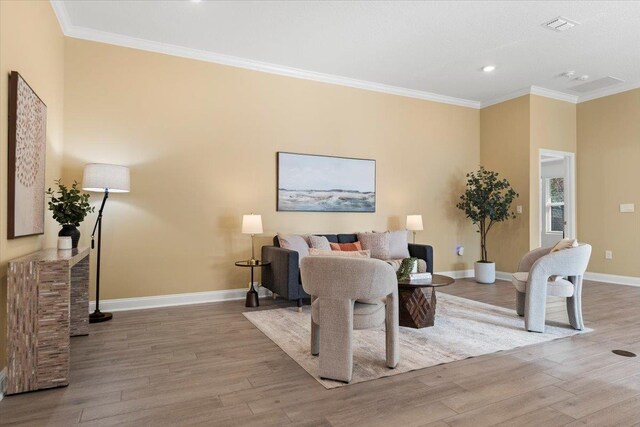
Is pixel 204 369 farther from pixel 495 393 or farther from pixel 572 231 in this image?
pixel 572 231

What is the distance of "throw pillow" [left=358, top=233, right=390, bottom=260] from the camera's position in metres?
5.25

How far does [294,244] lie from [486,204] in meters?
3.49

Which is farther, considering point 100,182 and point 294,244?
point 294,244

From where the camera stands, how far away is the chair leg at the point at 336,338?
94.7 inches

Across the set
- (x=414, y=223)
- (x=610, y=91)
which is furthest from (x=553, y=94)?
(x=414, y=223)

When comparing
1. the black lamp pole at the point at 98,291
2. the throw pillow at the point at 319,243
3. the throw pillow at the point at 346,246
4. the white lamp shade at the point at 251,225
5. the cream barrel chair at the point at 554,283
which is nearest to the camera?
the cream barrel chair at the point at 554,283

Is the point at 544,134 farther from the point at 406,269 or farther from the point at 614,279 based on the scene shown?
the point at 406,269

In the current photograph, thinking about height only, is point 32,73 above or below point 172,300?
above

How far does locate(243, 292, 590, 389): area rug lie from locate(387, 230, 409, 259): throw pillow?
1139 millimetres

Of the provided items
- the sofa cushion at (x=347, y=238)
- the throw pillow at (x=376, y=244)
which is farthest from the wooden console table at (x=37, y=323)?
the throw pillow at (x=376, y=244)

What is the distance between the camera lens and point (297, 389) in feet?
7.78

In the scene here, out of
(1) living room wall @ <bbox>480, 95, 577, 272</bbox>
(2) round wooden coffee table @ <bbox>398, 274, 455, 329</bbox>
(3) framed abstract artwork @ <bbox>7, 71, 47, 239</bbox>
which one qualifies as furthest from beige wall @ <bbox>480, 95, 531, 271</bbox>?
(3) framed abstract artwork @ <bbox>7, 71, 47, 239</bbox>

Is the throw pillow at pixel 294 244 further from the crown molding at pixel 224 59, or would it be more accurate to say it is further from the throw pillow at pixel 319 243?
the crown molding at pixel 224 59

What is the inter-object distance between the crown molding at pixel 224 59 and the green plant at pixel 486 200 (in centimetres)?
156
